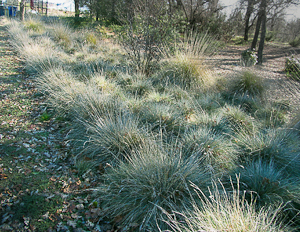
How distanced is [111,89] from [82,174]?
2553 mm

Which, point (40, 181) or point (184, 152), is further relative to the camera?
point (184, 152)

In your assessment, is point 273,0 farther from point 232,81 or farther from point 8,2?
point 8,2

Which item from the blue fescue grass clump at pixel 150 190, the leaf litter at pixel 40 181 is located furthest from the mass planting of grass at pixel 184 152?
the leaf litter at pixel 40 181

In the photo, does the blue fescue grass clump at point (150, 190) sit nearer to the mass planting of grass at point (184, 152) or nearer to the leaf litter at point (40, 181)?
the mass planting of grass at point (184, 152)

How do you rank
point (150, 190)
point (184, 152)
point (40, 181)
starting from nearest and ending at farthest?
point (150, 190), point (40, 181), point (184, 152)

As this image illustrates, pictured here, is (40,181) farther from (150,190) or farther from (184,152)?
(184,152)

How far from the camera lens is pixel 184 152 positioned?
120 inches

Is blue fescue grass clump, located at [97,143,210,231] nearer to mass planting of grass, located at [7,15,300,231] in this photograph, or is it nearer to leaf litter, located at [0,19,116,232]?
mass planting of grass, located at [7,15,300,231]

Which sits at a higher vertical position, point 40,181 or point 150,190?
point 150,190

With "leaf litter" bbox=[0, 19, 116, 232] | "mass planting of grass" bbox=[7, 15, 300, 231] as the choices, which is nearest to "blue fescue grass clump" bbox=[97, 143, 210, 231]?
"mass planting of grass" bbox=[7, 15, 300, 231]

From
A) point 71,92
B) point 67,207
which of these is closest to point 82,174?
point 67,207

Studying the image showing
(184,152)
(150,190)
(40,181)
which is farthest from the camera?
(184,152)

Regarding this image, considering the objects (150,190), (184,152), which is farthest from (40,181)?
(184,152)

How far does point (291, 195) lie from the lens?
2.27 m
